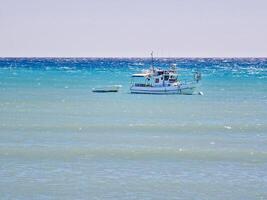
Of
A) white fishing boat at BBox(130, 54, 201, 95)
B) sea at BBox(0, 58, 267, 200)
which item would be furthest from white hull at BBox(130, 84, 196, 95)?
sea at BBox(0, 58, 267, 200)

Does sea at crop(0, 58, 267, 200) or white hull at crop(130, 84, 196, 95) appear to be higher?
sea at crop(0, 58, 267, 200)

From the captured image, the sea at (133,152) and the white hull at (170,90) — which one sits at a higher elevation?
the sea at (133,152)

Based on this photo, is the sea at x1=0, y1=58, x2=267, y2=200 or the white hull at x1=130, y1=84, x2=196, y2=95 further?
the white hull at x1=130, y1=84, x2=196, y2=95

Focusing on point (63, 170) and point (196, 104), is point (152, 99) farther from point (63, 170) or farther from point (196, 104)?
point (63, 170)

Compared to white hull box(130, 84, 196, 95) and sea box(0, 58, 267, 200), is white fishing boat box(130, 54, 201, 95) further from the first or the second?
sea box(0, 58, 267, 200)

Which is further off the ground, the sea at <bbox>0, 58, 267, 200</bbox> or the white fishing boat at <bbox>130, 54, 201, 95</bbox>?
the sea at <bbox>0, 58, 267, 200</bbox>

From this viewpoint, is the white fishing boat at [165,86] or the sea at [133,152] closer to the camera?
the sea at [133,152]

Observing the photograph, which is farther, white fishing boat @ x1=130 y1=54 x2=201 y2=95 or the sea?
white fishing boat @ x1=130 y1=54 x2=201 y2=95

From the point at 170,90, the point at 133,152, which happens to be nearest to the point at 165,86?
the point at 170,90

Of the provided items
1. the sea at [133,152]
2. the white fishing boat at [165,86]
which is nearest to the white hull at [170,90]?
the white fishing boat at [165,86]

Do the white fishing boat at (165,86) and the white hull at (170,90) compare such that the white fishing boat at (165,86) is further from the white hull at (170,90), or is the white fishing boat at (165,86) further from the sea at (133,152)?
the sea at (133,152)

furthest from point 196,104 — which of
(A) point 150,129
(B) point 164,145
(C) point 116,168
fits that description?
(C) point 116,168

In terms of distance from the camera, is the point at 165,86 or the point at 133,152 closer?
the point at 133,152

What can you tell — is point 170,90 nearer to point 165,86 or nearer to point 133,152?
point 165,86
